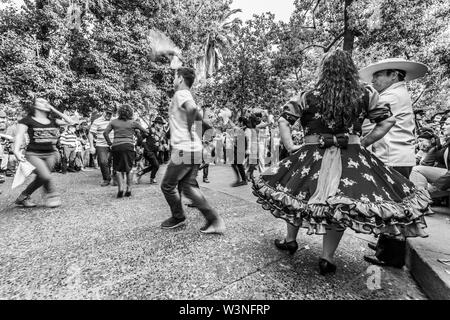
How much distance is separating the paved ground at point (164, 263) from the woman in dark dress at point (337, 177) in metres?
0.36

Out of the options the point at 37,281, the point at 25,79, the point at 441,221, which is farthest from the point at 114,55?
the point at 441,221

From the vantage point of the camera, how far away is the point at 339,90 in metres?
2.04

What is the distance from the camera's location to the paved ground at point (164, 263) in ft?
6.19

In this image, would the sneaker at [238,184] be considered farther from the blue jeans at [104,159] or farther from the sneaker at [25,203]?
the sneaker at [25,203]

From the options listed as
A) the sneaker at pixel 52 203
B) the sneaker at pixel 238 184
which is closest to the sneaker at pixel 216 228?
the sneaker at pixel 52 203

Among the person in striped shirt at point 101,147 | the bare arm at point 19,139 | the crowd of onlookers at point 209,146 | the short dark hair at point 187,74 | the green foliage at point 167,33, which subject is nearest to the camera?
the short dark hair at point 187,74

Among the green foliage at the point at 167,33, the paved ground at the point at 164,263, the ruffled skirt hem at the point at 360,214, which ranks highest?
the green foliage at the point at 167,33

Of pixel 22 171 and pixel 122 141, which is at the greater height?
pixel 122 141

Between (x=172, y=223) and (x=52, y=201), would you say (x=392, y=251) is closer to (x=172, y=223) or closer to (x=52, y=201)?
(x=172, y=223)

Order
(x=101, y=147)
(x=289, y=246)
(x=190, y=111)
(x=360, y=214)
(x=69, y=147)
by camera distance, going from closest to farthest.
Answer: (x=360, y=214), (x=289, y=246), (x=190, y=111), (x=101, y=147), (x=69, y=147)

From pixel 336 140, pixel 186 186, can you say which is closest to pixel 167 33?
pixel 186 186

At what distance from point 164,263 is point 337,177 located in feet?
5.46

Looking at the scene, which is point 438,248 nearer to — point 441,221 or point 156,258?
point 441,221

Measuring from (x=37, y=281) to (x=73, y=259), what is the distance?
37cm
